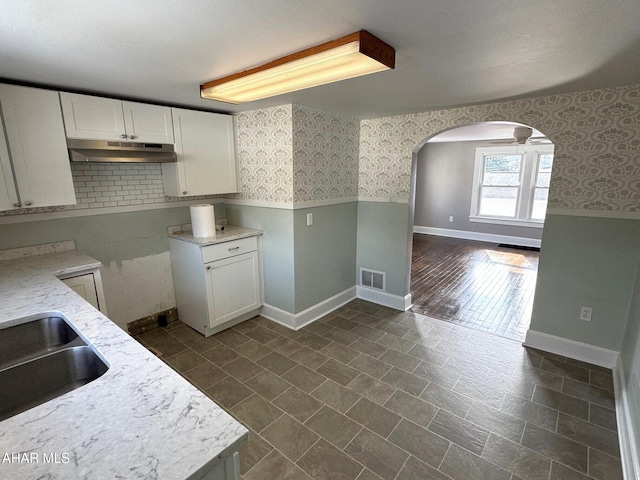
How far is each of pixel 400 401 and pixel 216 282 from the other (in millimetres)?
1916

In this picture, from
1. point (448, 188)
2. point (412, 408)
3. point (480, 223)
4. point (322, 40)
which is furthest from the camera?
point (448, 188)

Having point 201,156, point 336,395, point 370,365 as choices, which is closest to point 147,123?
point 201,156

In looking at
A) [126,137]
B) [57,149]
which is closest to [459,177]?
[126,137]

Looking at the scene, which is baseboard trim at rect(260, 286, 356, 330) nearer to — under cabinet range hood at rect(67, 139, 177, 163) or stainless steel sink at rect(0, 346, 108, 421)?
under cabinet range hood at rect(67, 139, 177, 163)

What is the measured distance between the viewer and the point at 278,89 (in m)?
2.16

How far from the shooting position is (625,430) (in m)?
1.90

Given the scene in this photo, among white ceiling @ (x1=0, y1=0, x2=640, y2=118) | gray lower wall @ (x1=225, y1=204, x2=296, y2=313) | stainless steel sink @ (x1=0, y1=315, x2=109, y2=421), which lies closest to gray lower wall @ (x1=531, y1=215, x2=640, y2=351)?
white ceiling @ (x1=0, y1=0, x2=640, y2=118)

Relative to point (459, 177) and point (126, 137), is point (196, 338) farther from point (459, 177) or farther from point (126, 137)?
point (459, 177)

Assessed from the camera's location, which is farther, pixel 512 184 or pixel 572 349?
pixel 512 184

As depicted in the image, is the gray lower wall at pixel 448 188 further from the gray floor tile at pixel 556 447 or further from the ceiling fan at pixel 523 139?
the gray floor tile at pixel 556 447

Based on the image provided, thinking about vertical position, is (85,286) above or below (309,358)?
above

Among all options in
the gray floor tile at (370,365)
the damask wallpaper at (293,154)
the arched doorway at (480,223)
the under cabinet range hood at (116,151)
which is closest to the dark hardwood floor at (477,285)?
the arched doorway at (480,223)

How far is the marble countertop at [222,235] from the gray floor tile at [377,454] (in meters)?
1.99

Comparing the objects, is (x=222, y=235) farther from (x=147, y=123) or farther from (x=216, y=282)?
(x=147, y=123)
